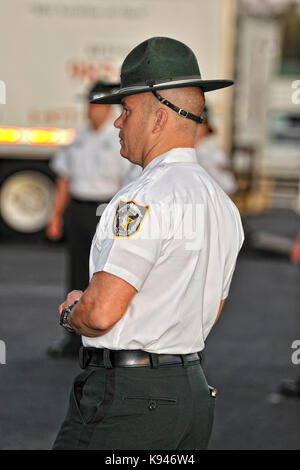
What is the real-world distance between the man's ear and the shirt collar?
75mm

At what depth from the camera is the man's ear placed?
8.57ft

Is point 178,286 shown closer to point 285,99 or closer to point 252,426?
point 252,426

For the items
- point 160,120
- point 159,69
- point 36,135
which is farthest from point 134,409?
point 36,135

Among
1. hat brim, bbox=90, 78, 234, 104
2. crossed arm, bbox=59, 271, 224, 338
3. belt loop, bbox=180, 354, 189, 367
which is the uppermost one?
hat brim, bbox=90, 78, 234, 104

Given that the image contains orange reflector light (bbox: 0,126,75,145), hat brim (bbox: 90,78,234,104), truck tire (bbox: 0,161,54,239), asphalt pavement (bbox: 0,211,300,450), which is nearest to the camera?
hat brim (bbox: 90,78,234,104)

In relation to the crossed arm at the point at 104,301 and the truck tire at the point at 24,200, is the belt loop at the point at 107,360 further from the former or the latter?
the truck tire at the point at 24,200

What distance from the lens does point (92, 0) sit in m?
12.0

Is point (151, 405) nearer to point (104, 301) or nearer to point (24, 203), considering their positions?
point (104, 301)

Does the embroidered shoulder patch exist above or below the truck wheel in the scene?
above

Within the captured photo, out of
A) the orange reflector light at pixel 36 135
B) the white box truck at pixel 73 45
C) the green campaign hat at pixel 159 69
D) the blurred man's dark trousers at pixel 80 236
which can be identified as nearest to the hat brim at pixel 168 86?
the green campaign hat at pixel 159 69

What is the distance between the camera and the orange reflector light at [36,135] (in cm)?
1230

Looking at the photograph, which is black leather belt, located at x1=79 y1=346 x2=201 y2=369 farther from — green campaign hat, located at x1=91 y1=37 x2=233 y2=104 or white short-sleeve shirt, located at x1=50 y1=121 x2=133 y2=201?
white short-sleeve shirt, located at x1=50 y1=121 x2=133 y2=201

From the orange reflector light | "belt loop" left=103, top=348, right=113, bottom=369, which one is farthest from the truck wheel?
"belt loop" left=103, top=348, right=113, bottom=369

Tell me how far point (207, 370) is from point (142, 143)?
13.6ft
